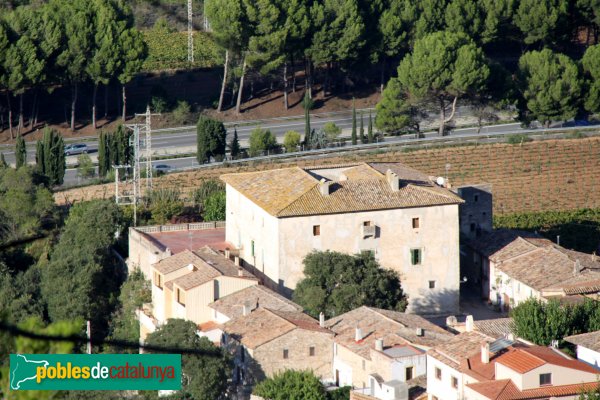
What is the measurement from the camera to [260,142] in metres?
56.5

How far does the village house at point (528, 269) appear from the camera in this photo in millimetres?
37688

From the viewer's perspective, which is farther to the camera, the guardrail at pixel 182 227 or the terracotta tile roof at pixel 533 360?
the guardrail at pixel 182 227

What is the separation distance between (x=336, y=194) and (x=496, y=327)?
23.8 ft

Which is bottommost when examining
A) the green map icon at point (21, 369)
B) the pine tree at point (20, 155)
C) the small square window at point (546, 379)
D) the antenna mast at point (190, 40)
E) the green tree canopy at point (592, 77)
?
the small square window at point (546, 379)

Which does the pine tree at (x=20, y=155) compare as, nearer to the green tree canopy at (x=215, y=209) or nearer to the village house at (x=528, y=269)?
the green tree canopy at (x=215, y=209)

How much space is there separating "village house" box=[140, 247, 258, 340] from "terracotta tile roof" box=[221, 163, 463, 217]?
7.12 ft

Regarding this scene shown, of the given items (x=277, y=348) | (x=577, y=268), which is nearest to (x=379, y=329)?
(x=277, y=348)

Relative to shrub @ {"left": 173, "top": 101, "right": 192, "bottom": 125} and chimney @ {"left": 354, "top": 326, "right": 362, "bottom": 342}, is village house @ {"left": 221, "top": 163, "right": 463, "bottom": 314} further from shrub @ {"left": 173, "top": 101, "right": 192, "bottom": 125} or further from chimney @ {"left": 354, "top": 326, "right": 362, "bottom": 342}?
shrub @ {"left": 173, "top": 101, "right": 192, "bottom": 125}

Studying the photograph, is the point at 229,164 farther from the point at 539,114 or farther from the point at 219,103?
the point at 539,114

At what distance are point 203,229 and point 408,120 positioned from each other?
58.2 ft

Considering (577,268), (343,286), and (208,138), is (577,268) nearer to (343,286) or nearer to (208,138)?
(343,286)

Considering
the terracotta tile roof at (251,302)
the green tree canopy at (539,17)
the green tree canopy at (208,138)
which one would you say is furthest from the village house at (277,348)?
the green tree canopy at (539,17)

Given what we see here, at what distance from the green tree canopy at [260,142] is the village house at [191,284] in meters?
17.2

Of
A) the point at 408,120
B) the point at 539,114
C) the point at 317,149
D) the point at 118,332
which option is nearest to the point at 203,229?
the point at 118,332
